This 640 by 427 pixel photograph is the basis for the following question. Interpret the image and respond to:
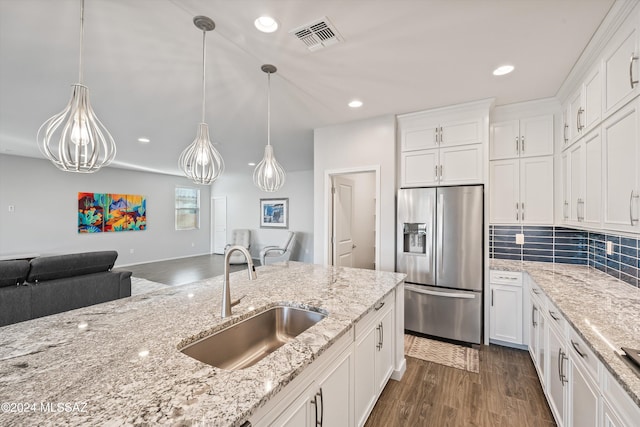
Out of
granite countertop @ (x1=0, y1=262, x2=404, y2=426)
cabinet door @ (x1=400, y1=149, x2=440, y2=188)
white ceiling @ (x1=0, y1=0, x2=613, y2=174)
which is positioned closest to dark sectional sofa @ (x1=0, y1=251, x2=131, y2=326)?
white ceiling @ (x1=0, y1=0, x2=613, y2=174)

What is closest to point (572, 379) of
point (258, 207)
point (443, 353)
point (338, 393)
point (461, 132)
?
point (338, 393)

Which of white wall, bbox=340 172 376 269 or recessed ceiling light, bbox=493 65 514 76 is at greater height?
recessed ceiling light, bbox=493 65 514 76

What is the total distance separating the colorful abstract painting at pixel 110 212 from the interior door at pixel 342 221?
6.22m

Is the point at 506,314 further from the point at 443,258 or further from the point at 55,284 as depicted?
the point at 55,284

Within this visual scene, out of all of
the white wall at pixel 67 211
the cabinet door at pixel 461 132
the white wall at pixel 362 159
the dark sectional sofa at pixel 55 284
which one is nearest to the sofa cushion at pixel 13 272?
the dark sectional sofa at pixel 55 284

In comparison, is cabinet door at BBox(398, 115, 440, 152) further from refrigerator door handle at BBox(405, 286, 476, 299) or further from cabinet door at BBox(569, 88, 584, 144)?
refrigerator door handle at BBox(405, 286, 476, 299)

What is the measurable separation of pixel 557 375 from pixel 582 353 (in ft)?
1.97

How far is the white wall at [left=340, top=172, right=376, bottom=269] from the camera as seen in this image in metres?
5.07

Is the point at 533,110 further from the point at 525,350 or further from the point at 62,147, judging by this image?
the point at 62,147

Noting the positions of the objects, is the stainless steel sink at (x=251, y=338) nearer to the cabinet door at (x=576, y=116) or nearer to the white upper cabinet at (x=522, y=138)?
the cabinet door at (x=576, y=116)

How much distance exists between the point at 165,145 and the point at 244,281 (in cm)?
385

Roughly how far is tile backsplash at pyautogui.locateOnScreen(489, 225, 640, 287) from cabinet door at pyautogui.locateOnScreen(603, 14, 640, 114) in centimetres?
103

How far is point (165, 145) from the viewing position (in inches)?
190

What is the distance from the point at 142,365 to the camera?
0.96m
